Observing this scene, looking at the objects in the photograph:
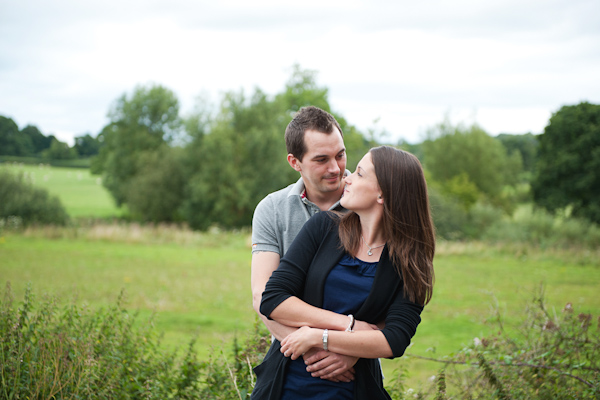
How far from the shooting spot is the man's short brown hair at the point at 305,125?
3.23 meters

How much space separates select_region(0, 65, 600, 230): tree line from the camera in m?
29.2

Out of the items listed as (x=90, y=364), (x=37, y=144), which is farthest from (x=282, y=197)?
(x=37, y=144)

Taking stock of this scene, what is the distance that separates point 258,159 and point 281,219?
104 ft

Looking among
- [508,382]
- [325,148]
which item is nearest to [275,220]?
[325,148]

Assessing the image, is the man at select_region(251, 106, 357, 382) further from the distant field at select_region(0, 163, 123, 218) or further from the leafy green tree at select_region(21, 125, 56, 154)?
the leafy green tree at select_region(21, 125, 56, 154)

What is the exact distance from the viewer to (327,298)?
2666 mm

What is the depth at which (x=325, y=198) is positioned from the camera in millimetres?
3275

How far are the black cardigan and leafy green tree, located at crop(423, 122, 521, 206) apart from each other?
41.3m

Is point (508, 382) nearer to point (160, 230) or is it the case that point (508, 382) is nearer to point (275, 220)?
point (275, 220)

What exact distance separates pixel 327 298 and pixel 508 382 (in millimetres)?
2613

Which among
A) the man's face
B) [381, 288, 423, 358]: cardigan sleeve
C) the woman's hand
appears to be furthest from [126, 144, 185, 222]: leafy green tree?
[381, 288, 423, 358]: cardigan sleeve

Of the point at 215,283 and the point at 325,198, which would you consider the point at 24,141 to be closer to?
the point at 215,283

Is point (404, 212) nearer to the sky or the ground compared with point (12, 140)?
nearer to the ground

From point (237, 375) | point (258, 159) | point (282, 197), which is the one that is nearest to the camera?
point (282, 197)
